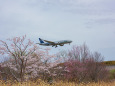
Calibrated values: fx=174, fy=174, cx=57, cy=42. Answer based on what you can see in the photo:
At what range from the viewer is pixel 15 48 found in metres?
13.0

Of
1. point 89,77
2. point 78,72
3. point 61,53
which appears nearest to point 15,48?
point 78,72

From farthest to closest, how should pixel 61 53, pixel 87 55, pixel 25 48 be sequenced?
pixel 61 53 < pixel 87 55 < pixel 25 48

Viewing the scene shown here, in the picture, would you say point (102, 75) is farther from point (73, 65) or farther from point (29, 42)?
point (29, 42)

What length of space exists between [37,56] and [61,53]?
11.9m

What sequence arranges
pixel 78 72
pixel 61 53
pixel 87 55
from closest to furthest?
pixel 78 72 < pixel 87 55 < pixel 61 53

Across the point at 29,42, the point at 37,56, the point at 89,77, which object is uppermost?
the point at 29,42

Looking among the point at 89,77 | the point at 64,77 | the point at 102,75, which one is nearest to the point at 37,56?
the point at 64,77

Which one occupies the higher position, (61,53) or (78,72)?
(61,53)

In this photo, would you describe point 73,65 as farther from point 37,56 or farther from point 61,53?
point 61,53

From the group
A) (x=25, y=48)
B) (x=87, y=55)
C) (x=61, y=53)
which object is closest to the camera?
(x=25, y=48)

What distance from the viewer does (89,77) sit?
62.6 feet

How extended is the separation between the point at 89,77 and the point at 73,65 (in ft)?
7.12

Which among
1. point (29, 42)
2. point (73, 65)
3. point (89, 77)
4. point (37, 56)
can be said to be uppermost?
point (29, 42)

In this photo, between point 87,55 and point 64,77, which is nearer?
point 64,77
